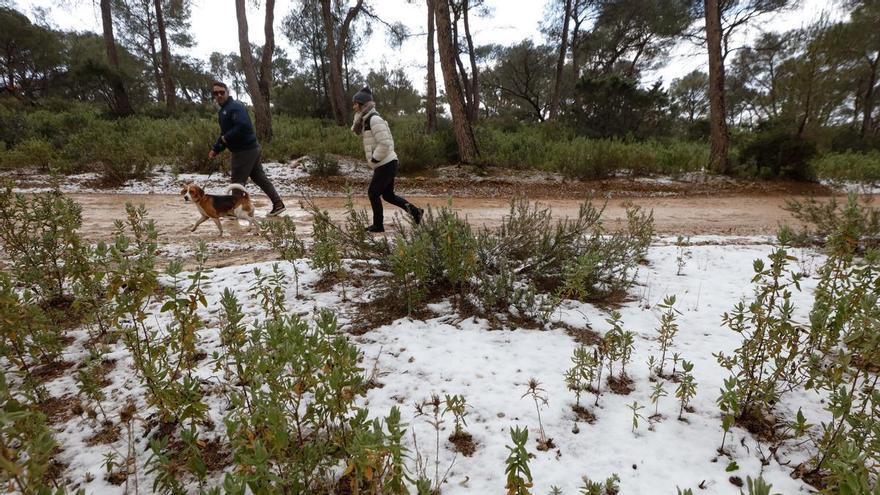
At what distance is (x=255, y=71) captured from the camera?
11.7 metres

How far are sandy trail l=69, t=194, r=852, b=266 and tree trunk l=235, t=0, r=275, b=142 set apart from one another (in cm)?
469

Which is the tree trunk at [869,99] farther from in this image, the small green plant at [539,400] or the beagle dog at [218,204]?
the beagle dog at [218,204]

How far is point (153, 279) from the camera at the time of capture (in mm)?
1876

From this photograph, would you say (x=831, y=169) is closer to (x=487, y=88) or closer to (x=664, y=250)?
(x=664, y=250)

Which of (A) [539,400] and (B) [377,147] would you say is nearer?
(A) [539,400]

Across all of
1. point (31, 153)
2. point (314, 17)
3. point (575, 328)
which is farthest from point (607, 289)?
point (314, 17)

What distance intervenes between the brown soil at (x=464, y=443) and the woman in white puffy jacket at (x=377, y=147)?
3.15 m

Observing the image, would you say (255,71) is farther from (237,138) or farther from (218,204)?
(218,204)

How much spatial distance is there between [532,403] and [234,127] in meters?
5.94

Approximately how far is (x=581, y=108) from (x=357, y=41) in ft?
58.3

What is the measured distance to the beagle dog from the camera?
5355 millimetres

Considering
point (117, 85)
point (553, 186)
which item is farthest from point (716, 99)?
point (117, 85)

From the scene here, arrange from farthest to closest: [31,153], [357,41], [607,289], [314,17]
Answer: [357,41], [314,17], [31,153], [607,289]

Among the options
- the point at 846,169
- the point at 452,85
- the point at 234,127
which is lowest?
the point at 846,169
